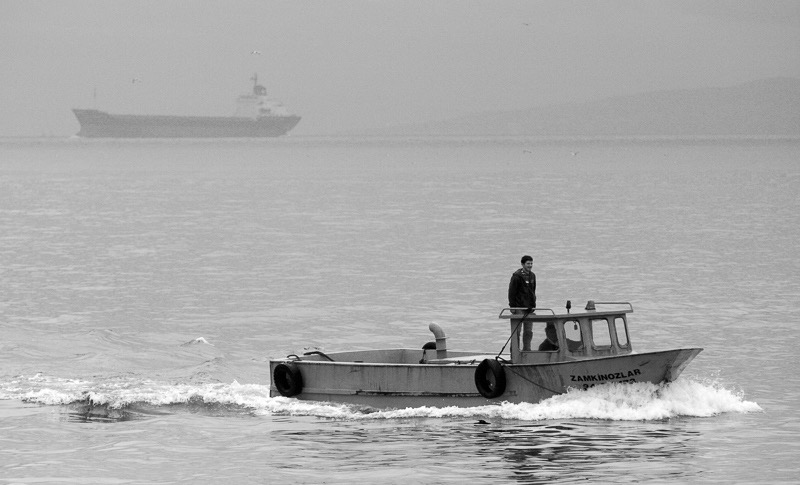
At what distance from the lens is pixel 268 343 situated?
3438 centimetres

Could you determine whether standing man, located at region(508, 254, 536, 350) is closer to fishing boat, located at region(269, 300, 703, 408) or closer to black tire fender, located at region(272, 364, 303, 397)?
fishing boat, located at region(269, 300, 703, 408)

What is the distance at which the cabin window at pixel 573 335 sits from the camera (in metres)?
23.2

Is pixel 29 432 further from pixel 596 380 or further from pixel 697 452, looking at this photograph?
pixel 697 452

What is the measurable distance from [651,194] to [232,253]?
60.1 metres

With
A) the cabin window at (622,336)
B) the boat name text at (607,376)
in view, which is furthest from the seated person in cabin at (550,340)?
the cabin window at (622,336)

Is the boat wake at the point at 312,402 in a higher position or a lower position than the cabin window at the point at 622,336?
lower

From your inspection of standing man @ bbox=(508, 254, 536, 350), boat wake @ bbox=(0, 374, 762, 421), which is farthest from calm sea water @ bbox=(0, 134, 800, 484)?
standing man @ bbox=(508, 254, 536, 350)

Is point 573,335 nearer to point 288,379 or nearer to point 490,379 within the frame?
point 490,379

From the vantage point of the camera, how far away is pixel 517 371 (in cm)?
2292

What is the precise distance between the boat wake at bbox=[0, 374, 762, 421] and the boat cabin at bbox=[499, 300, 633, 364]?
2.71 feet

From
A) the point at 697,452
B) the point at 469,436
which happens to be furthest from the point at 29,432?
the point at 697,452

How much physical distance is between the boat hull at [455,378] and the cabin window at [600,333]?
910mm

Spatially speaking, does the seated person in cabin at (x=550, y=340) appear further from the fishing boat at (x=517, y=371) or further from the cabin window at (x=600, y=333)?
the cabin window at (x=600, y=333)

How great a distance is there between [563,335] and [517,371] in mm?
1045
